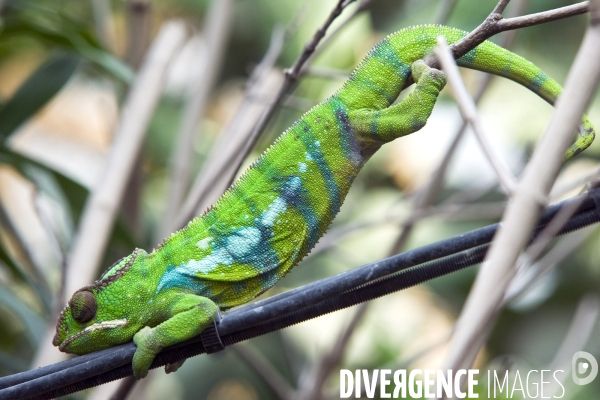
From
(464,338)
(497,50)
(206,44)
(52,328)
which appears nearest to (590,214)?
(464,338)

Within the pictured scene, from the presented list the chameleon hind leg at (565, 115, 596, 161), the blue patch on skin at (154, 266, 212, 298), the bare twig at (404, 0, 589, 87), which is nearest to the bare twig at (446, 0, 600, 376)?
the bare twig at (404, 0, 589, 87)

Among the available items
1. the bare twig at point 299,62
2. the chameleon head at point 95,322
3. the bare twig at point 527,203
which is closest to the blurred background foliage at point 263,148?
the chameleon head at point 95,322

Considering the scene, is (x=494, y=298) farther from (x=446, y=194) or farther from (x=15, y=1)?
(x=446, y=194)

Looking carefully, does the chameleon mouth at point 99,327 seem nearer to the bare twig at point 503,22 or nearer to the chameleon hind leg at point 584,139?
the bare twig at point 503,22

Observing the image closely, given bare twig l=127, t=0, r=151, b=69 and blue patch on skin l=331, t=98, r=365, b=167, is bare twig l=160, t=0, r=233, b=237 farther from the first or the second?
blue patch on skin l=331, t=98, r=365, b=167

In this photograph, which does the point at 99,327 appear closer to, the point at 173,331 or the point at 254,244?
the point at 173,331
